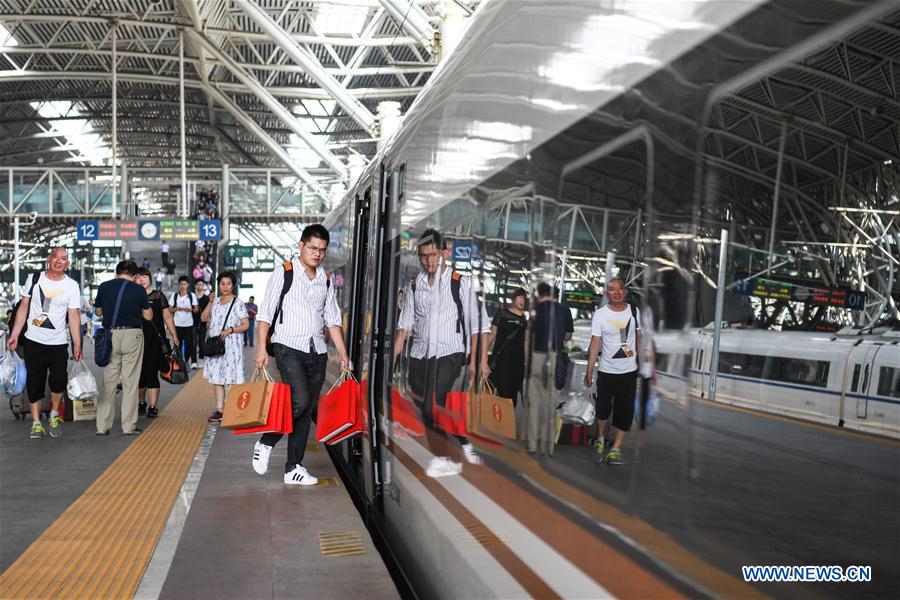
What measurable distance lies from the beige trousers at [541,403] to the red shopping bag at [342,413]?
340 centimetres

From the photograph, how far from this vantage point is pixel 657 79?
213 centimetres

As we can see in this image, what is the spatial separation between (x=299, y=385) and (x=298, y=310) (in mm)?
486

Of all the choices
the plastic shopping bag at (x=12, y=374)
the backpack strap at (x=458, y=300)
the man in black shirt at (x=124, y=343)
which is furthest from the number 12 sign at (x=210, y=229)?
the backpack strap at (x=458, y=300)

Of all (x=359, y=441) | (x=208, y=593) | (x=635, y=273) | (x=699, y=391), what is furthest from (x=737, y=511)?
(x=359, y=441)

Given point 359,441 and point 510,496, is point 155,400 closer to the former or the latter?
point 359,441

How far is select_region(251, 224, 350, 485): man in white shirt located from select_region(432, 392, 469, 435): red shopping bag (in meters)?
2.59

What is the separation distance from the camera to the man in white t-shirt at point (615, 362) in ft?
7.38

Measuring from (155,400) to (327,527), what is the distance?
626cm

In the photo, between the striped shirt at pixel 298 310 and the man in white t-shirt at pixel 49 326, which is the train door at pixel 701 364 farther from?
the man in white t-shirt at pixel 49 326

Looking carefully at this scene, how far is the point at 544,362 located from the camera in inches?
109

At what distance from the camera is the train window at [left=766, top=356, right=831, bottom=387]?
159cm

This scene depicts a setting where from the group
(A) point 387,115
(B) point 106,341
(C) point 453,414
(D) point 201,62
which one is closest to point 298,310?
(C) point 453,414

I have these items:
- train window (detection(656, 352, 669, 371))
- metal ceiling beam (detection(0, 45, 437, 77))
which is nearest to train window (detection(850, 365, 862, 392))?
train window (detection(656, 352, 669, 371))

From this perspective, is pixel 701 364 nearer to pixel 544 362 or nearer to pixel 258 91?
pixel 544 362
